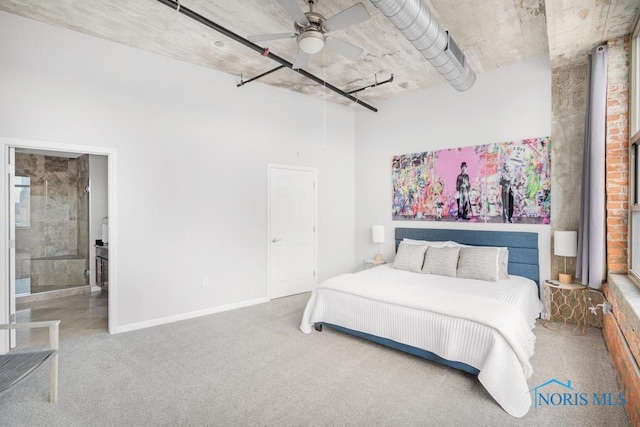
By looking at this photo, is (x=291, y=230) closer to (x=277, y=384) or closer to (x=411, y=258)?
(x=411, y=258)

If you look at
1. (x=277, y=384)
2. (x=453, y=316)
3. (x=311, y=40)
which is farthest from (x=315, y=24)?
(x=277, y=384)

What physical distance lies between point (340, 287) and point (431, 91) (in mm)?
3478

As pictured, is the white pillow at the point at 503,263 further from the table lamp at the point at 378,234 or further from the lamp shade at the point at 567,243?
the table lamp at the point at 378,234

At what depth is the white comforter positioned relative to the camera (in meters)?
2.41

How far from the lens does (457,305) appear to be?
114 inches

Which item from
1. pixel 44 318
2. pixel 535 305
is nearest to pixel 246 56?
pixel 44 318

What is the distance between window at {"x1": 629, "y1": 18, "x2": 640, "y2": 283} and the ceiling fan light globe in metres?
2.87

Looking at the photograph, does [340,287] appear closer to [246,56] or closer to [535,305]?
[535,305]

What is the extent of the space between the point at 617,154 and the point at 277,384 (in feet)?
12.7

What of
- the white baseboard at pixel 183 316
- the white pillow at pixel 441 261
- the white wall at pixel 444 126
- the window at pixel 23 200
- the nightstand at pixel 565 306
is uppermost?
the white wall at pixel 444 126

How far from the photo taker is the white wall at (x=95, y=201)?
5.82 metres

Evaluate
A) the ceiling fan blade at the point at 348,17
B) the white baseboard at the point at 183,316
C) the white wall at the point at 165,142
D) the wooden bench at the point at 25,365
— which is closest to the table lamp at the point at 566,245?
the ceiling fan blade at the point at 348,17

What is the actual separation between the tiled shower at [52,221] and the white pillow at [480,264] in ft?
20.2

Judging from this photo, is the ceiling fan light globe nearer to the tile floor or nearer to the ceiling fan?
the ceiling fan
